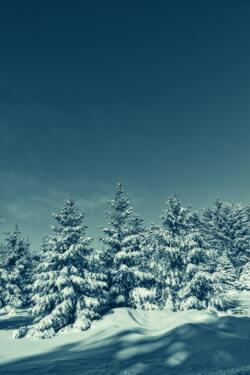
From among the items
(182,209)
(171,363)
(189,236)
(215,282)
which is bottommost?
(171,363)

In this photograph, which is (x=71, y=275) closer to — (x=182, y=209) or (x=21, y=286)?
(x=182, y=209)

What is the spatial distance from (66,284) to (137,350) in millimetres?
7886

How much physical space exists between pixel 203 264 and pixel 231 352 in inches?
535

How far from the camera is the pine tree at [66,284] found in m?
19.0

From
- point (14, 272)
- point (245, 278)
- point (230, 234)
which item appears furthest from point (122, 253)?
point (230, 234)

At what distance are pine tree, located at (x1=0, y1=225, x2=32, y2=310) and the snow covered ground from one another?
16.4m

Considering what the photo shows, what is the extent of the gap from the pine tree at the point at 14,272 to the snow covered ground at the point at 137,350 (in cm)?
1638

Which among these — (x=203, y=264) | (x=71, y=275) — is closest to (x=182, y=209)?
(x=203, y=264)

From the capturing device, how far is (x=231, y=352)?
1230 centimetres

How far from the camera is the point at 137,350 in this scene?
13.6m

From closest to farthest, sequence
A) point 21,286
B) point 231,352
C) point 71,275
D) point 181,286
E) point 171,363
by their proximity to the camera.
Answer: point 171,363, point 231,352, point 71,275, point 181,286, point 21,286

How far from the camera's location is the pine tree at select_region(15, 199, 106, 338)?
19.0m

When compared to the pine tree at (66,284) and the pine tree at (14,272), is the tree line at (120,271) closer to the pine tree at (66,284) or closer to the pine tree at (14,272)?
the pine tree at (66,284)

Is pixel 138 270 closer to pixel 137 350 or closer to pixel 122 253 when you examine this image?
pixel 122 253
